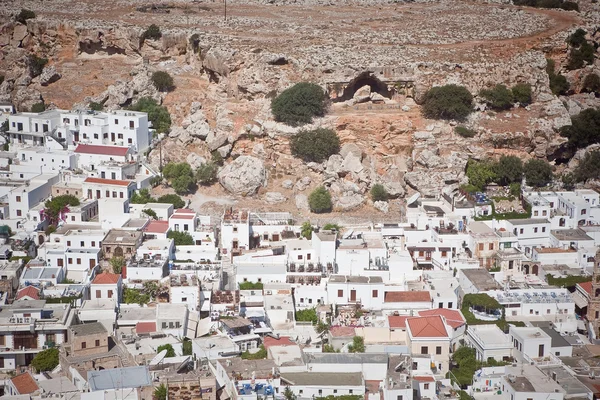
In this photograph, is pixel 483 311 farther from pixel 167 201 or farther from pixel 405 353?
pixel 167 201

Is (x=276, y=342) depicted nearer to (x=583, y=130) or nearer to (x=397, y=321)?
(x=397, y=321)

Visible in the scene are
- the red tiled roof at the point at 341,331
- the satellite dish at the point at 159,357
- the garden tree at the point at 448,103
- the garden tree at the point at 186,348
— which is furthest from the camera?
the garden tree at the point at 448,103

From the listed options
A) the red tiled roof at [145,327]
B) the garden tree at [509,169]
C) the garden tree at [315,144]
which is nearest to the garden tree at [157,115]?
the garden tree at [315,144]

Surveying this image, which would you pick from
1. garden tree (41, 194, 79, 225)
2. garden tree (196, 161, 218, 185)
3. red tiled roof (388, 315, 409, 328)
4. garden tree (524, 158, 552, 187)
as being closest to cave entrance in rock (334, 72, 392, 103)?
garden tree (196, 161, 218, 185)

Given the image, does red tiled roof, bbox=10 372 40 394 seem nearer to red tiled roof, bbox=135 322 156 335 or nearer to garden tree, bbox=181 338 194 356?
red tiled roof, bbox=135 322 156 335

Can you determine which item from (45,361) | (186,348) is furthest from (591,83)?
(45,361)

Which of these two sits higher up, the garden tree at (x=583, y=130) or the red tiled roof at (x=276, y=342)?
the garden tree at (x=583, y=130)

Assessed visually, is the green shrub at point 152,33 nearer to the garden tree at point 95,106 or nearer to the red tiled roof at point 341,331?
the garden tree at point 95,106
